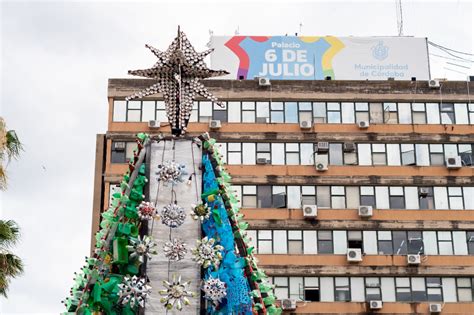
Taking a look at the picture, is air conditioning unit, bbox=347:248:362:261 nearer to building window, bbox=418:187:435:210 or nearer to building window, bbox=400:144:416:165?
building window, bbox=418:187:435:210

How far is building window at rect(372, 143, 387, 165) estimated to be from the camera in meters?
50.8

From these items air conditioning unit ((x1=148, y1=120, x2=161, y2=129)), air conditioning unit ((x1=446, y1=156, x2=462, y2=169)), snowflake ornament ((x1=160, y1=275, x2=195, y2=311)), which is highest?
air conditioning unit ((x1=148, y1=120, x2=161, y2=129))

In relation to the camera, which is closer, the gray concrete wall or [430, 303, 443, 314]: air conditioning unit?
the gray concrete wall

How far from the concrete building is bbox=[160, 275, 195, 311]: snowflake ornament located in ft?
82.1

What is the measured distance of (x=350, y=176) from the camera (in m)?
50.2

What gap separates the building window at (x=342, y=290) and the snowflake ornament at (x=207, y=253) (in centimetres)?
2585

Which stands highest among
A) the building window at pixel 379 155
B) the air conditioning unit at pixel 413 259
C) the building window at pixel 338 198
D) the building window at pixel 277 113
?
the building window at pixel 277 113

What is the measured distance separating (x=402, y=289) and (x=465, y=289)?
332 cm

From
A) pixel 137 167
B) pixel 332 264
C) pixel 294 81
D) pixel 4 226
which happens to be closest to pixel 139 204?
pixel 137 167

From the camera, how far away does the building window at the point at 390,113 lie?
170ft

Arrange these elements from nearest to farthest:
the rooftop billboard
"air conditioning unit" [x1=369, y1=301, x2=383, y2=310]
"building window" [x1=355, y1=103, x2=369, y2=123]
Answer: "air conditioning unit" [x1=369, y1=301, x2=383, y2=310] < "building window" [x1=355, y1=103, x2=369, y2=123] < the rooftop billboard

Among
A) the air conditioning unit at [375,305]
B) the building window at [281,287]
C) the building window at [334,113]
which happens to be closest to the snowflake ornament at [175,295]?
the building window at [281,287]

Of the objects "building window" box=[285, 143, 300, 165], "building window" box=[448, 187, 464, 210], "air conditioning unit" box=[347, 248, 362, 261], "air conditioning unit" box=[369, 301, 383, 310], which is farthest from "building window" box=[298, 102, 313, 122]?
"air conditioning unit" box=[369, 301, 383, 310]

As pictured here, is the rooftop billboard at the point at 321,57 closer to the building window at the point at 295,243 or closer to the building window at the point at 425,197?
the building window at the point at 425,197
